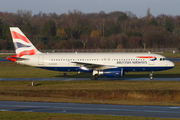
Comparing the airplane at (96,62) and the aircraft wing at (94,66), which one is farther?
the airplane at (96,62)

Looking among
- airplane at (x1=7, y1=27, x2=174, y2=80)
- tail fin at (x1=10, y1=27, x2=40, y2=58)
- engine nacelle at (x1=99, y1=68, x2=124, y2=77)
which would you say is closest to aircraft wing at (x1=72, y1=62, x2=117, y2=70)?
airplane at (x1=7, y1=27, x2=174, y2=80)

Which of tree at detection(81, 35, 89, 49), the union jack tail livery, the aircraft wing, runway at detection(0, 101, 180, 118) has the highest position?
tree at detection(81, 35, 89, 49)

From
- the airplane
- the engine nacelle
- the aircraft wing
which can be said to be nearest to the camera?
the engine nacelle

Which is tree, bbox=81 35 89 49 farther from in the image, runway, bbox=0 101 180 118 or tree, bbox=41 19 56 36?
runway, bbox=0 101 180 118

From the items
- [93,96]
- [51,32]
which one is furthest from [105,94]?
[51,32]

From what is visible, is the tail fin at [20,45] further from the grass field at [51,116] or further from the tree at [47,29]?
the tree at [47,29]

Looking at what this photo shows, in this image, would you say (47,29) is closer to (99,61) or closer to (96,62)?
(96,62)

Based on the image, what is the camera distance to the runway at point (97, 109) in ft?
65.8

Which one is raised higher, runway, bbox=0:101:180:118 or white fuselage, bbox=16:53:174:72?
white fuselage, bbox=16:53:174:72

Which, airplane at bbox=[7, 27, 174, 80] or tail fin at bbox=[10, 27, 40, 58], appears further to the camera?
tail fin at bbox=[10, 27, 40, 58]

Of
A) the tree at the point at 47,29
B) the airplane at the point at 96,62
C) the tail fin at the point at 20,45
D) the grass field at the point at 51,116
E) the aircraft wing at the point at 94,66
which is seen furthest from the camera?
the tree at the point at 47,29

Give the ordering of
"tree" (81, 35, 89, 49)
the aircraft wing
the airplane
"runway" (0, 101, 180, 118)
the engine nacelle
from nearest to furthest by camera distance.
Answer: "runway" (0, 101, 180, 118) < the engine nacelle < the aircraft wing < the airplane < "tree" (81, 35, 89, 49)

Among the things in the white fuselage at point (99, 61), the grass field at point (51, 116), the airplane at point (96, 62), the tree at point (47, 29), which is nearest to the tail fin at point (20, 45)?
the airplane at point (96, 62)

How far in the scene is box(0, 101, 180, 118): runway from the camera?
20.1 meters
